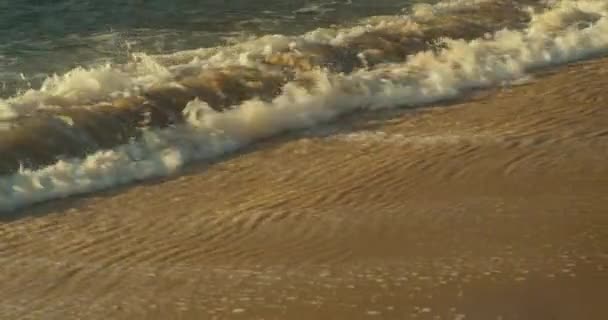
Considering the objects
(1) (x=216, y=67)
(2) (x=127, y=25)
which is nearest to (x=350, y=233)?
(1) (x=216, y=67)

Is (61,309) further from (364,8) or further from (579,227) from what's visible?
(364,8)

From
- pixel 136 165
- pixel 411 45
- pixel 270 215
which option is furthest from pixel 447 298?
pixel 411 45

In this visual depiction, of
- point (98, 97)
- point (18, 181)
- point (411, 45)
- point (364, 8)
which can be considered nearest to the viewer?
point (18, 181)

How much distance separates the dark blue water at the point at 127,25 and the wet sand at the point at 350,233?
319 centimetres


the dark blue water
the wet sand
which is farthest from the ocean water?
the wet sand

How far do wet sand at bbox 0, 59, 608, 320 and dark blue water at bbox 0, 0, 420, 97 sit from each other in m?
3.19

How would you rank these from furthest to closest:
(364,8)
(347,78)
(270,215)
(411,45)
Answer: (364,8), (411,45), (347,78), (270,215)

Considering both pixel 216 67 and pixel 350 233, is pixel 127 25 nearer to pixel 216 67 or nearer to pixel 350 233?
pixel 216 67

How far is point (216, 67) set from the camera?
376 inches

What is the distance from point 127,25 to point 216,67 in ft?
9.28

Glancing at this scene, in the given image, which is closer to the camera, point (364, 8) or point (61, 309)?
point (61, 309)

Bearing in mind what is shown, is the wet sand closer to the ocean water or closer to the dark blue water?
A: the ocean water

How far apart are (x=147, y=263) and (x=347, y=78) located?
3963 mm

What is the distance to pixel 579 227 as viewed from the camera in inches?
235
